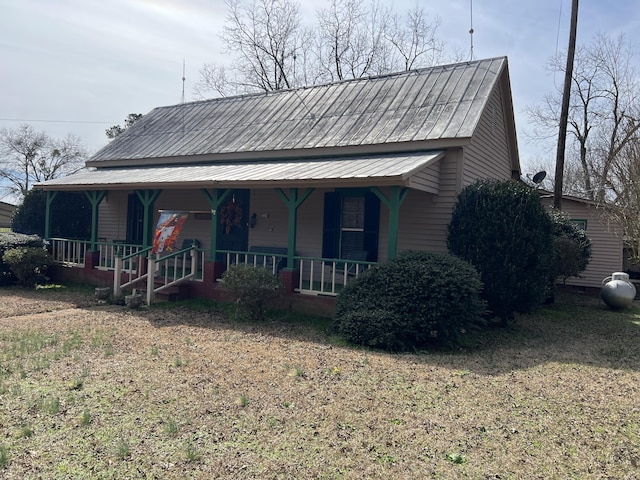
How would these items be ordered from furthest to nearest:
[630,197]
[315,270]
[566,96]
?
[566,96] → [630,197] → [315,270]

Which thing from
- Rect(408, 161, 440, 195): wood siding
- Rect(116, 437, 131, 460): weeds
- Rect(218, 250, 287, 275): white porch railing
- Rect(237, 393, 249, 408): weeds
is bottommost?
Rect(116, 437, 131, 460): weeds

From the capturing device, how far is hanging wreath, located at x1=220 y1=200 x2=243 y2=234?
12617 millimetres

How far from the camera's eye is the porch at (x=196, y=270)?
9672 millimetres

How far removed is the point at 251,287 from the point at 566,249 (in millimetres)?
8586

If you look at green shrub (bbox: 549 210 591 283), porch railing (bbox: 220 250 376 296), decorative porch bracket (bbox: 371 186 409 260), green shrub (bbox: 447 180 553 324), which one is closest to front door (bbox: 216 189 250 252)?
porch railing (bbox: 220 250 376 296)

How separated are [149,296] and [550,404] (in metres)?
8.03

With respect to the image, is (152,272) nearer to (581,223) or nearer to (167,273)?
(167,273)

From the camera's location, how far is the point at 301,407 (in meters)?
4.69

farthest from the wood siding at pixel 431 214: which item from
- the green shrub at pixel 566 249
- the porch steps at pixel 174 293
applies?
the porch steps at pixel 174 293

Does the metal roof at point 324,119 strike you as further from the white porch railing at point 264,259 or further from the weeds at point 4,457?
the weeds at point 4,457

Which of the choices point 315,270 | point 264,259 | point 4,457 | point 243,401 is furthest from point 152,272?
point 4,457

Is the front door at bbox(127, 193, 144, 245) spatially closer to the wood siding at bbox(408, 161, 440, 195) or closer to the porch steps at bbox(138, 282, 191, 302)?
the porch steps at bbox(138, 282, 191, 302)

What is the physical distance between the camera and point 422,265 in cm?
754

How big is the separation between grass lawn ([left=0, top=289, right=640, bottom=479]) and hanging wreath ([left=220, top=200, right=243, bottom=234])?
16.2ft
